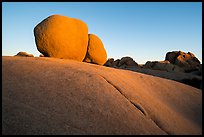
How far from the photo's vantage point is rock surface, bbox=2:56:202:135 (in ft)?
6.11

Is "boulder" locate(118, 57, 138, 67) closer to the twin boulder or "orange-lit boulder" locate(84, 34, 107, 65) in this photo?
"orange-lit boulder" locate(84, 34, 107, 65)

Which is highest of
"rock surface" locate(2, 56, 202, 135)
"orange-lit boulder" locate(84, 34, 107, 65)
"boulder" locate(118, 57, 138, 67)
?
"rock surface" locate(2, 56, 202, 135)

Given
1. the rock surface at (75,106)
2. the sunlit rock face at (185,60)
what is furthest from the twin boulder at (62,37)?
the sunlit rock face at (185,60)

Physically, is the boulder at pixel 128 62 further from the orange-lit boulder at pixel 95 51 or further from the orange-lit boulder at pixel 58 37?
the orange-lit boulder at pixel 58 37

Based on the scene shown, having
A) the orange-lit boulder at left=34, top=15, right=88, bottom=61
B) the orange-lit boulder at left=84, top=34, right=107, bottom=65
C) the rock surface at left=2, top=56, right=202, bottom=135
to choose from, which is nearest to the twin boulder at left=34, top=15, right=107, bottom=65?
the orange-lit boulder at left=34, top=15, right=88, bottom=61

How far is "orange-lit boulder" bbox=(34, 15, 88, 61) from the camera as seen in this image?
6.22 m

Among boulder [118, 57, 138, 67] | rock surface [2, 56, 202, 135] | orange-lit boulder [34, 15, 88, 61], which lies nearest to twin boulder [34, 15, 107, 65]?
orange-lit boulder [34, 15, 88, 61]

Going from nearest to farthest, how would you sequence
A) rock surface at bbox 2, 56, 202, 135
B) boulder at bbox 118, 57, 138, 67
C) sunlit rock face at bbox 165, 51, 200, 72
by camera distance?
rock surface at bbox 2, 56, 202, 135
sunlit rock face at bbox 165, 51, 200, 72
boulder at bbox 118, 57, 138, 67

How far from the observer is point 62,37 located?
6348 mm

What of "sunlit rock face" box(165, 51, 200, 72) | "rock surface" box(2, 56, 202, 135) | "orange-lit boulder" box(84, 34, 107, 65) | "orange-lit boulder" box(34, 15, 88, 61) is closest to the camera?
"rock surface" box(2, 56, 202, 135)

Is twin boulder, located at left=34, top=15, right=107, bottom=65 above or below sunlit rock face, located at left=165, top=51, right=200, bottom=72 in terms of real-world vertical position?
above

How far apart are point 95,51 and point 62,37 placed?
2.11 metres

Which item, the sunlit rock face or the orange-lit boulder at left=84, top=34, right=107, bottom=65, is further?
the sunlit rock face

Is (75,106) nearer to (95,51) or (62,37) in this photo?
(62,37)
